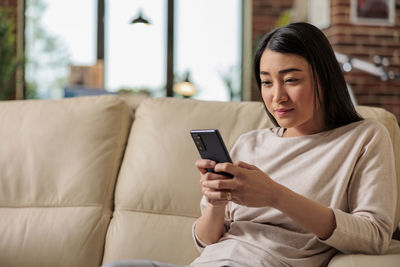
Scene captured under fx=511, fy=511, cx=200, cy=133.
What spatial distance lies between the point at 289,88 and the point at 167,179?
0.58 metres

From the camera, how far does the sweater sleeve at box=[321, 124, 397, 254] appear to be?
3.65 ft

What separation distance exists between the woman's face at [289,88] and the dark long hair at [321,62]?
0.02m

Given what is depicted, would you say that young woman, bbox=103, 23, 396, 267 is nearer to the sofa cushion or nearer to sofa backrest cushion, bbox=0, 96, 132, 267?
the sofa cushion

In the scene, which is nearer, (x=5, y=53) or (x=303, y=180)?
(x=303, y=180)

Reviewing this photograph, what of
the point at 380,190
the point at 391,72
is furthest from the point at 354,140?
the point at 391,72

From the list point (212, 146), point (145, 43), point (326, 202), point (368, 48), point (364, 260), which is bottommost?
point (364, 260)

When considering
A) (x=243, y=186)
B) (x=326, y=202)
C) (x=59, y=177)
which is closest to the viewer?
(x=243, y=186)

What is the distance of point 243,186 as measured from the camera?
1.07 m

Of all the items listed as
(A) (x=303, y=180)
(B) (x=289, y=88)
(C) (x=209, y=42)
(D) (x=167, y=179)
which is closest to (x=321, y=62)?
(B) (x=289, y=88)

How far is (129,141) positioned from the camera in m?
1.81

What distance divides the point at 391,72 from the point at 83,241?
144 inches

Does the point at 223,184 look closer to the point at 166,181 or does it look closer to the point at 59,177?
the point at 166,181

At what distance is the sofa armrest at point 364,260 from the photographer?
1080 millimetres

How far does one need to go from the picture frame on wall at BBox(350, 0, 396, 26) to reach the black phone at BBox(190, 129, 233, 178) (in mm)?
3789
